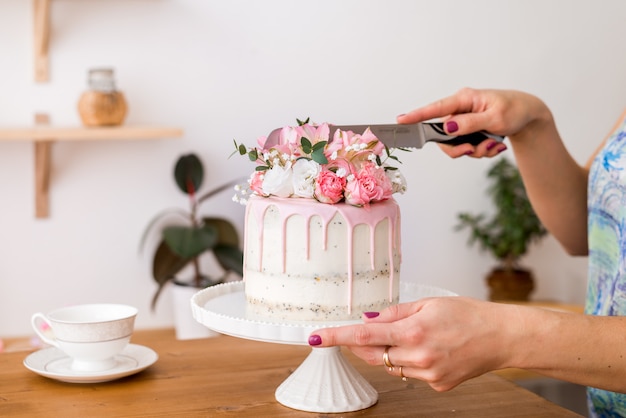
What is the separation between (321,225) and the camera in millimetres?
1123

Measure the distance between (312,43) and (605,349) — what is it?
1762mm

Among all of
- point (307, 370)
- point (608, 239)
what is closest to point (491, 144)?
point (608, 239)

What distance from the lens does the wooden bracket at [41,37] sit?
7.30 ft

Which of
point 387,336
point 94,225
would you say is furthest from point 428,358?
point 94,225

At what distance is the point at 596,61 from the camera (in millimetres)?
2844

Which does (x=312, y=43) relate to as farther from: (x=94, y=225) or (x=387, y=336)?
(x=387, y=336)

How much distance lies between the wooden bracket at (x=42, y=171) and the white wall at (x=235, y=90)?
21 millimetres

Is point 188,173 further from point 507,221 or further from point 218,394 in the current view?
point 218,394

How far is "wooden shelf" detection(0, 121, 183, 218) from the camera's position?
2188 mm

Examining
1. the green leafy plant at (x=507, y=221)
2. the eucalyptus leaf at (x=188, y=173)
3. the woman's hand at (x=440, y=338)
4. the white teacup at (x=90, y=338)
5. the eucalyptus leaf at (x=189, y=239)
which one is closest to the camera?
the woman's hand at (x=440, y=338)

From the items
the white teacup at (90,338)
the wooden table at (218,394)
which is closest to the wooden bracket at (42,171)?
the wooden table at (218,394)

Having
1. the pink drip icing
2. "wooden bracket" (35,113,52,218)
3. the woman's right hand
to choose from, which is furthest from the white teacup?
"wooden bracket" (35,113,52,218)

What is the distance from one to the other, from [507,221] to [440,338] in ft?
5.93

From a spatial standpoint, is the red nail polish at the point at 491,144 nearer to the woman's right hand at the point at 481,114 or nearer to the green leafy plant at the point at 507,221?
the woman's right hand at the point at 481,114
